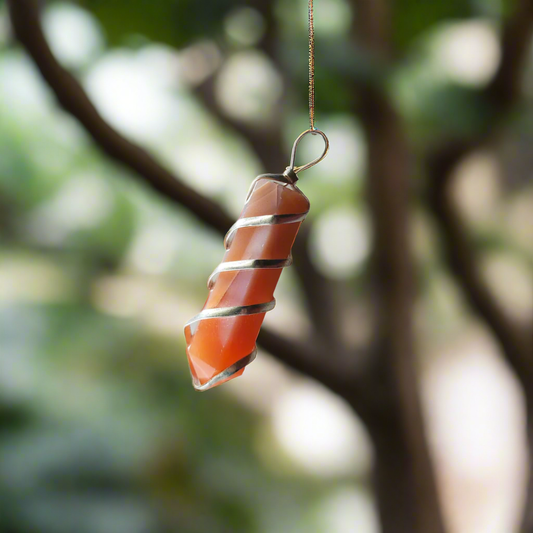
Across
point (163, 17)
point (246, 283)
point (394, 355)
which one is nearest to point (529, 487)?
point (394, 355)

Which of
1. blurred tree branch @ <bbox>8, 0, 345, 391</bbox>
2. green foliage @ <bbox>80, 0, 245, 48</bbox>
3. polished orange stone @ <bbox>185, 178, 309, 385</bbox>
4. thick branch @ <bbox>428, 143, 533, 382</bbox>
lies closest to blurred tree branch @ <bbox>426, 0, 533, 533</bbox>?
thick branch @ <bbox>428, 143, 533, 382</bbox>

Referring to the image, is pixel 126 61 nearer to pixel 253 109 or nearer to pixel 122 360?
pixel 253 109

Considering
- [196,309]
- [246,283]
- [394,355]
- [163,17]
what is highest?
[163,17]

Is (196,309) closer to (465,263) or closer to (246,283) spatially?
(465,263)

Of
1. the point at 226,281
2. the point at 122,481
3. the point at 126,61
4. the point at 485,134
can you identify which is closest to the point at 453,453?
the point at 122,481

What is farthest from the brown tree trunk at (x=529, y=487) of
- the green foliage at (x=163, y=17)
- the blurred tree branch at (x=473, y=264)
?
the green foliage at (x=163, y=17)

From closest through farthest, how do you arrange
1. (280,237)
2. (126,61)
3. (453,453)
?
1. (280,237)
2. (126,61)
3. (453,453)
